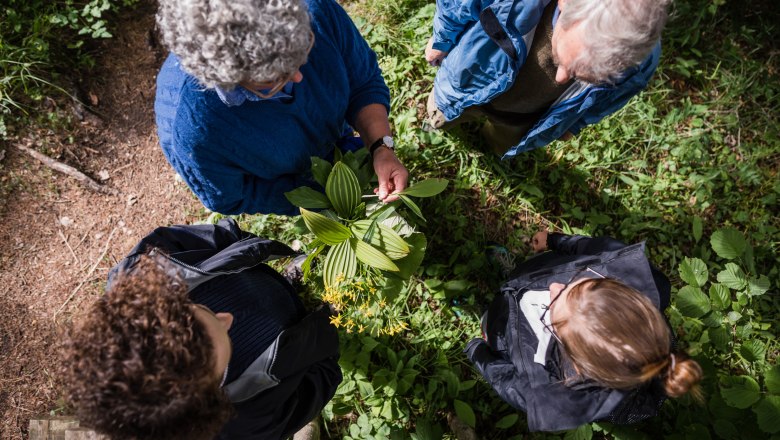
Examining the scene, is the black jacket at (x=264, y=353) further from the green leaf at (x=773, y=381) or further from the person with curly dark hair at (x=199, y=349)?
the green leaf at (x=773, y=381)

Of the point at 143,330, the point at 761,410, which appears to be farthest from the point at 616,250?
the point at 143,330

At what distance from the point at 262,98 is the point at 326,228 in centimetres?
65

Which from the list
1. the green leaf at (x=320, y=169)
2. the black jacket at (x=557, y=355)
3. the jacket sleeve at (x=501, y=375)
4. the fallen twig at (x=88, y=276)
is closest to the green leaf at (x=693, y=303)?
the black jacket at (x=557, y=355)

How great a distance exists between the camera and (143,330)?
125 cm

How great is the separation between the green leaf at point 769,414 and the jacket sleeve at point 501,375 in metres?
1.27

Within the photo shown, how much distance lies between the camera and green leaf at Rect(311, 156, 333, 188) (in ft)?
6.30

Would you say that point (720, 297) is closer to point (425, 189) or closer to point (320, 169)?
point (425, 189)

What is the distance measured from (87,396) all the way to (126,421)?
0.44ft

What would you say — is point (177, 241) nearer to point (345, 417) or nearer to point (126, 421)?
point (126, 421)

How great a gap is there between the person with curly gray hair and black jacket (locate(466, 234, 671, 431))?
3.02 feet

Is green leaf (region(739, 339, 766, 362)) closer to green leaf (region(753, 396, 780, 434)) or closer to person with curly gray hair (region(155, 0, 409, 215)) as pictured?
green leaf (region(753, 396, 780, 434))

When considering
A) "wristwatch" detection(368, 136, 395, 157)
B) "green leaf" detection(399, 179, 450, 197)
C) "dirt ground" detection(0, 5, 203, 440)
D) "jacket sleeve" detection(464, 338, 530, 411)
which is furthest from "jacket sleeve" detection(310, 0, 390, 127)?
"dirt ground" detection(0, 5, 203, 440)

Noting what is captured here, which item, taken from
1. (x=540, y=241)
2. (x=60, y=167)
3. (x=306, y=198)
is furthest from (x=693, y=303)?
(x=60, y=167)

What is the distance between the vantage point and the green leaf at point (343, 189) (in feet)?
6.14
